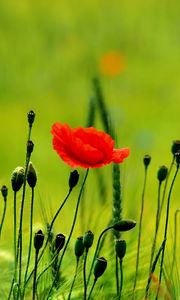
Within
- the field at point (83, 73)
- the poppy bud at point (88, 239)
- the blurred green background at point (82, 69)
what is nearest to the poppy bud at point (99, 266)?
the poppy bud at point (88, 239)

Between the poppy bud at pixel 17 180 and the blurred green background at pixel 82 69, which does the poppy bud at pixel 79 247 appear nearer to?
the poppy bud at pixel 17 180

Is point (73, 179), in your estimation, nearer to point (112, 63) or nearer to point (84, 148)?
point (84, 148)

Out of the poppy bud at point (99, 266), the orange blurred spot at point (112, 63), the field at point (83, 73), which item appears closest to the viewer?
the poppy bud at point (99, 266)

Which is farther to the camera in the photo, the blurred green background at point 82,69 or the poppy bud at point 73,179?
the blurred green background at point 82,69

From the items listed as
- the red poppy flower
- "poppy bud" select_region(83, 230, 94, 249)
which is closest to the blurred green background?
the red poppy flower

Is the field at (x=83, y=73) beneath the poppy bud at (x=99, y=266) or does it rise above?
above

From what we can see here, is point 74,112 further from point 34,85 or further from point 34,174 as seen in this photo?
point 34,174
